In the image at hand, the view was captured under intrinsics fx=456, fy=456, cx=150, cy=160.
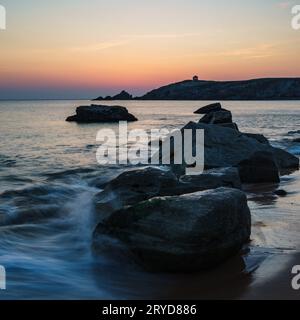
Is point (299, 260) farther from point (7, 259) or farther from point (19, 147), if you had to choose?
point (19, 147)

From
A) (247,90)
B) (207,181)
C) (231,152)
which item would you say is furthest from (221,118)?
(247,90)

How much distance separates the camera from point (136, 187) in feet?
30.1

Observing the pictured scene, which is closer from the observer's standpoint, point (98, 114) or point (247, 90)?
point (98, 114)

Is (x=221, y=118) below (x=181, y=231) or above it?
above

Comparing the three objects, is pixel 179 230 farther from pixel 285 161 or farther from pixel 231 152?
pixel 285 161

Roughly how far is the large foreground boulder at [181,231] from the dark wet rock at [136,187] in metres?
2.02

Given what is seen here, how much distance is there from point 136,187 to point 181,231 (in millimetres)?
3147

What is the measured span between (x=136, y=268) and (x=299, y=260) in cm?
231

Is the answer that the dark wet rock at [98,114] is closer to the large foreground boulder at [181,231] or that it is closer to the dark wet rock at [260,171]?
the dark wet rock at [260,171]

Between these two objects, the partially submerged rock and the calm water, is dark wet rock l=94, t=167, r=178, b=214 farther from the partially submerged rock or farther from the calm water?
the partially submerged rock

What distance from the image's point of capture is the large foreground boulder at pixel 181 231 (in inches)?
242

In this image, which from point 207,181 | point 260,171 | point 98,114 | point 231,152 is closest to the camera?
point 207,181

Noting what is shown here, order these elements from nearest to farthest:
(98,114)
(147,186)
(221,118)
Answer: (147,186) < (221,118) < (98,114)

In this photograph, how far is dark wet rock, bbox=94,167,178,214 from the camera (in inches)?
347
